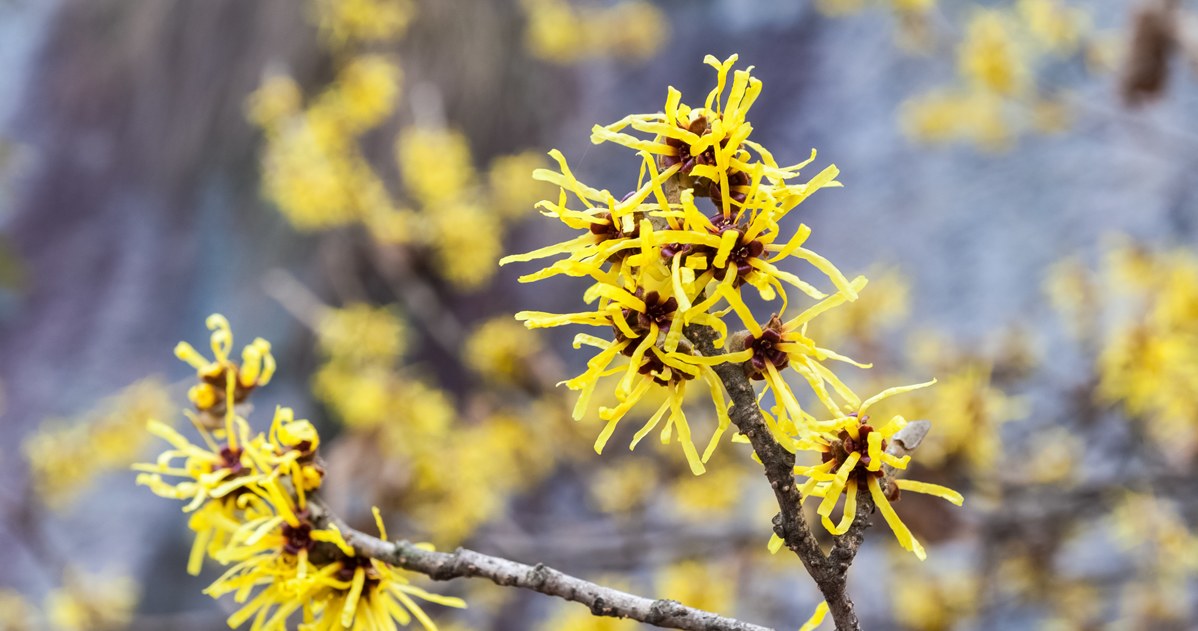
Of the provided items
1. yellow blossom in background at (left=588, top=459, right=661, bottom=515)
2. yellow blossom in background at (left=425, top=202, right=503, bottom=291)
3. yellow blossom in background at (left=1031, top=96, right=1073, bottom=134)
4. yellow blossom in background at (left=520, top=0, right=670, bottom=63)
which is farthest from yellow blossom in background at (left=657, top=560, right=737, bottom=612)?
yellow blossom in background at (left=520, top=0, right=670, bottom=63)

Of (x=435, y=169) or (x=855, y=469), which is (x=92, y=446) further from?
(x=855, y=469)

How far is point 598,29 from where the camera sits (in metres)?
1.46

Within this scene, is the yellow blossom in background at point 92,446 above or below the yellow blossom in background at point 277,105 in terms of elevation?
below

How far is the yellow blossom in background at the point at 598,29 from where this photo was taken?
1.38 m

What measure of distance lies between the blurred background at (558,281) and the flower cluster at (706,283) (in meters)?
0.36

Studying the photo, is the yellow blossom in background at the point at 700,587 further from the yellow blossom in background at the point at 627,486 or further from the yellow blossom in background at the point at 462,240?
the yellow blossom in background at the point at 462,240

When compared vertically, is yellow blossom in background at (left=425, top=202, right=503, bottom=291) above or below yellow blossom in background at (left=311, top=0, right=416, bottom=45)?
below

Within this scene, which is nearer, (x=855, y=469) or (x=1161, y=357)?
(x=855, y=469)

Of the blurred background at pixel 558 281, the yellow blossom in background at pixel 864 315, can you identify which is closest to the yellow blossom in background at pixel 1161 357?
the blurred background at pixel 558 281

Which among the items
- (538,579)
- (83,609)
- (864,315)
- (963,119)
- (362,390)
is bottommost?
(538,579)

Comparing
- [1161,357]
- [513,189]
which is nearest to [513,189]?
[513,189]

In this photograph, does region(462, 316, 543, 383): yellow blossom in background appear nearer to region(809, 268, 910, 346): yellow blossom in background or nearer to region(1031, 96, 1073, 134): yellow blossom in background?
region(809, 268, 910, 346): yellow blossom in background

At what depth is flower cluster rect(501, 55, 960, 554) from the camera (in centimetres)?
25

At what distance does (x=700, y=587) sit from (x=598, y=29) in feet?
3.10
